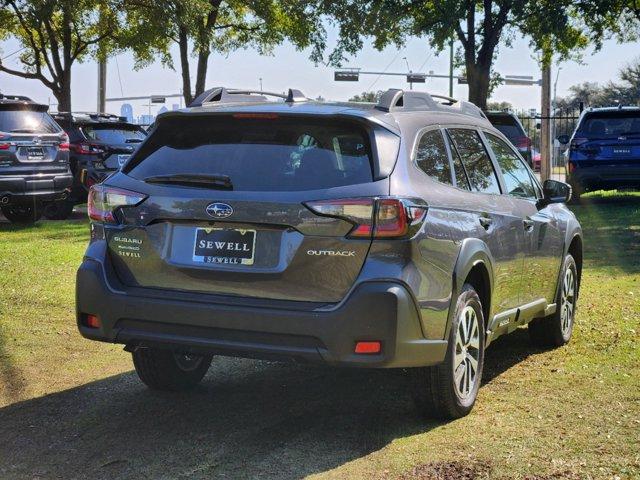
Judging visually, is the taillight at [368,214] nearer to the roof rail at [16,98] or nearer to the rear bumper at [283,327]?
the rear bumper at [283,327]

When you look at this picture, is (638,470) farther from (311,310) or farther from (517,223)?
(517,223)

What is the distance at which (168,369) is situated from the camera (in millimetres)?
5688

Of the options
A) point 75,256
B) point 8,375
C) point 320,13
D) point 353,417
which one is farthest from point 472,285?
point 320,13

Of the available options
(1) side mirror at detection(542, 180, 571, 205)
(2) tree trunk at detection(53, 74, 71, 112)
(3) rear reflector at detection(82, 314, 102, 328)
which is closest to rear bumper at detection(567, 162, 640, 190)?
(1) side mirror at detection(542, 180, 571, 205)

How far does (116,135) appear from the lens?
1792cm

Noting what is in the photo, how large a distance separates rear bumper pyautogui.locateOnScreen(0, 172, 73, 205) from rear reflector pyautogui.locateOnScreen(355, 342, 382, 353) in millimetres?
10902

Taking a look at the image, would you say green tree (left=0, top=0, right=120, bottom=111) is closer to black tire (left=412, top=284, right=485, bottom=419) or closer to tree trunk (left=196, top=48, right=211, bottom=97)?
tree trunk (left=196, top=48, right=211, bottom=97)

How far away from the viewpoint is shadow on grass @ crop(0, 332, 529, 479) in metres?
4.44

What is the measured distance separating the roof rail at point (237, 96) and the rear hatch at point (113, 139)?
12.1 meters

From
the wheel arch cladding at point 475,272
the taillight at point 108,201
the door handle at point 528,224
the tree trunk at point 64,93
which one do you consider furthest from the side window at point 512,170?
the tree trunk at point 64,93

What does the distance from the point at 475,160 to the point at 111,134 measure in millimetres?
13109

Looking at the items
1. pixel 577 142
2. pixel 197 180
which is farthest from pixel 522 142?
pixel 197 180

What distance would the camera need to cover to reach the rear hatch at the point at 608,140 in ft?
57.0

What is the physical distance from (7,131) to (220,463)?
431 inches
